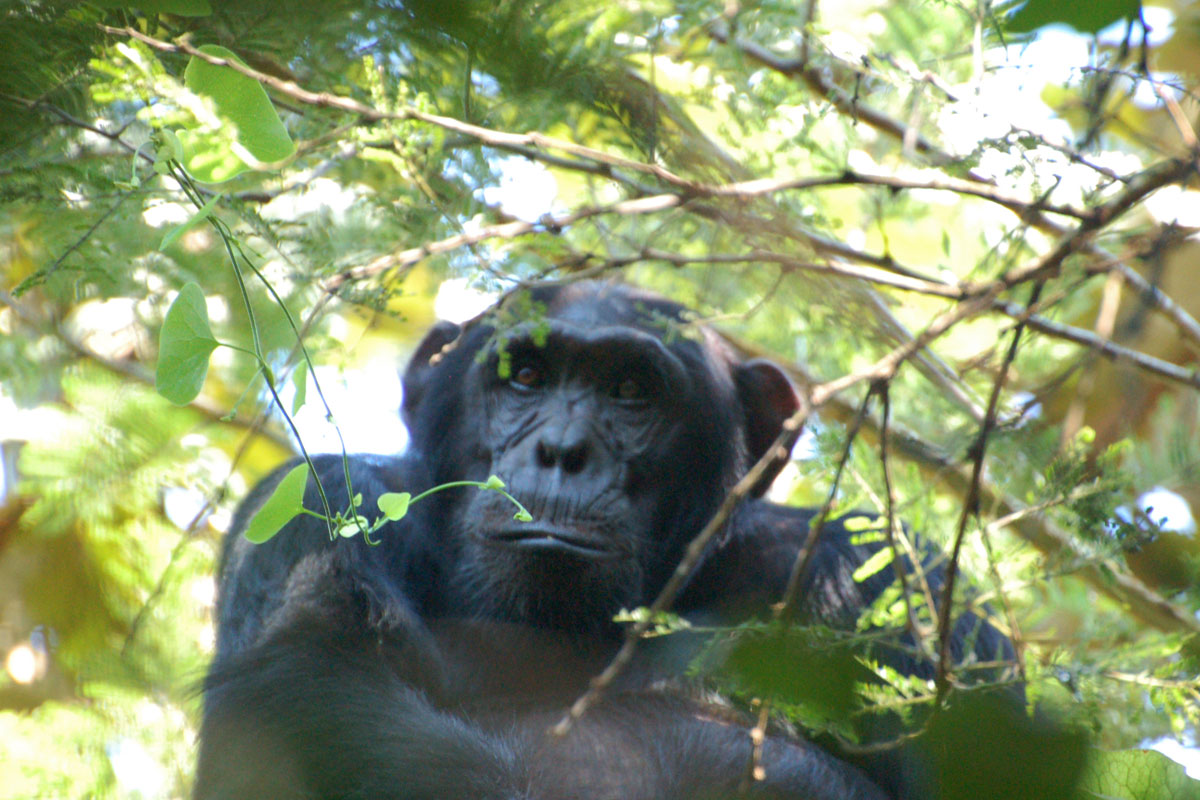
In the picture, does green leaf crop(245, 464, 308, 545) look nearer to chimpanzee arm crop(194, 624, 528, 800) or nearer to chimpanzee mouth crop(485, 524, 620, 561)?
chimpanzee arm crop(194, 624, 528, 800)

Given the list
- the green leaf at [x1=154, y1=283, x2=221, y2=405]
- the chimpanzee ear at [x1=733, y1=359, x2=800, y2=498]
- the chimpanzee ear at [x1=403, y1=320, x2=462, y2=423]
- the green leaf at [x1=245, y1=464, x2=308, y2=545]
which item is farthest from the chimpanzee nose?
the green leaf at [x1=154, y1=283, x2=221, y2=405]

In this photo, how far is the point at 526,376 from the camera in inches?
154

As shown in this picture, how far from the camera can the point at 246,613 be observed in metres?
3.40

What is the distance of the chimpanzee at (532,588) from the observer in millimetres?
2930

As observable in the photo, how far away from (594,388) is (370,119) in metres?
1.61

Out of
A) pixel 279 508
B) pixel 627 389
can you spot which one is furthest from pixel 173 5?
pixel 627 389

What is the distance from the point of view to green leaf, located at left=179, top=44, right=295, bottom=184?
213 cm

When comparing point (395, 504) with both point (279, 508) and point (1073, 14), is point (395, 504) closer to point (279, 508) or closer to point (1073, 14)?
point (279, 508)

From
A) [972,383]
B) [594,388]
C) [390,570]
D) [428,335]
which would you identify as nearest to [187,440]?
[428,335]

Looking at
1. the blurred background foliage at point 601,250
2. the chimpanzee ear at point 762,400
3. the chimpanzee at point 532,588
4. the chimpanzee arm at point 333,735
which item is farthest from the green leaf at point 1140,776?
the chimpanzee ear at point 762,400

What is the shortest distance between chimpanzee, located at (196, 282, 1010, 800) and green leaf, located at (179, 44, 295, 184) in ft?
3.41

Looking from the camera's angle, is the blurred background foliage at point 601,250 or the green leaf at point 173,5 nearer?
the green leaf at point 173,5

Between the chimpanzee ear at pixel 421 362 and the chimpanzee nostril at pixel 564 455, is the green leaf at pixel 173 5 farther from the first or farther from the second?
the chimpanzee ear at pixel 421 362

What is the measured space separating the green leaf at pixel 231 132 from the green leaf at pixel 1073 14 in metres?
1.52
